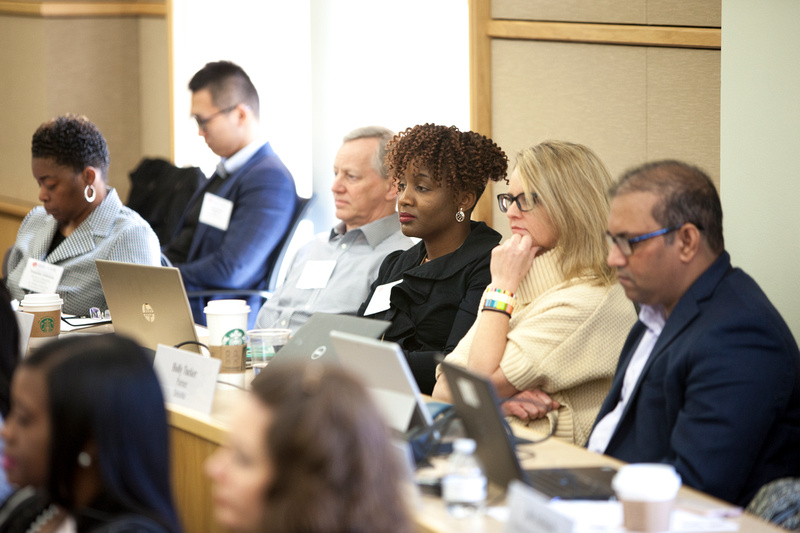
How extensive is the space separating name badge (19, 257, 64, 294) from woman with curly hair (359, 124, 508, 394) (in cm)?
126

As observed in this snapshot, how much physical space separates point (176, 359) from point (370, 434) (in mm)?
1367

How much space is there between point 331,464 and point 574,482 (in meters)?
0.76

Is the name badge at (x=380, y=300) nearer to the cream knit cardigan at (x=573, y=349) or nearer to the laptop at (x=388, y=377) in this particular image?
the cream knit cardigan at (x=573, y=349)

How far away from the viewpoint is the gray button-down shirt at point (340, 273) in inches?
135

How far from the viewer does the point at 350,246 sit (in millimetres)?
3625

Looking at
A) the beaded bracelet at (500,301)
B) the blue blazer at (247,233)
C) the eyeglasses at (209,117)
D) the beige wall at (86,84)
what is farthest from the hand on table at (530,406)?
the beige wall at (86,84)

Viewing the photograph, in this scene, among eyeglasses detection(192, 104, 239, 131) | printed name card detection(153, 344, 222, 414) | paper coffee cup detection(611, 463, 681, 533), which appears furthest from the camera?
eyeglasses detection(192, 104, 239, 131)

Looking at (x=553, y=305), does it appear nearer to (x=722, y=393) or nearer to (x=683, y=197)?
(x=683, y=197)

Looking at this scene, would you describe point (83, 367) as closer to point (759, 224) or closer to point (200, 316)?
point (759, 224)

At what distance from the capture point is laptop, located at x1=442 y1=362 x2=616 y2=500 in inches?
60.7

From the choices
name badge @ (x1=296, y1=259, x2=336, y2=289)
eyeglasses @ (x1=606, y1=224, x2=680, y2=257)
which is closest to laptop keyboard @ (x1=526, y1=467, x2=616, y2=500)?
eyeglasses @ (x1=606, y1=224, x2=680, y2=257)

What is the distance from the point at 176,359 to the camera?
2.26 metres

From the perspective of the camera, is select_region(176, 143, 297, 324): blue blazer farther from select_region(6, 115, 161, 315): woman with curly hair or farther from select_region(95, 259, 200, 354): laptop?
select_region(95, 259, 200, 354): laptop

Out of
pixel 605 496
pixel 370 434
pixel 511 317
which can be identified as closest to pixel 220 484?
pixel 370 434
